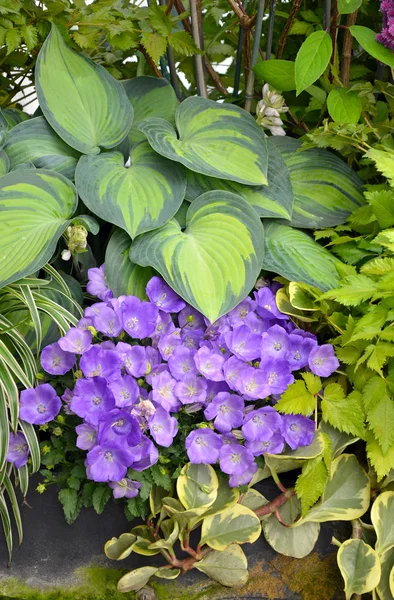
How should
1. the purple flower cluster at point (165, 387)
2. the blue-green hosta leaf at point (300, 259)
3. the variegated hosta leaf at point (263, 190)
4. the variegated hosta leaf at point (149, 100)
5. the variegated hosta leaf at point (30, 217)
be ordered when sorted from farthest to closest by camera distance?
the variegated hosta leaf at point (149, 100) < the variegated hosta leaf at point (263, 190) < the blue-green hosta leaf at point (300, 259) < the variegated hosta leaf at point (30, 217) < the purple flower cluster at point (165, 387)

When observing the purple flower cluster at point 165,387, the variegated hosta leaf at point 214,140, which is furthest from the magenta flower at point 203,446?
the variegated hosta leaf at point 214,140

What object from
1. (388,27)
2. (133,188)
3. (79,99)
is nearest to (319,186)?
(388,27)

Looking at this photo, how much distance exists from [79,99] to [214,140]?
0.33 metres

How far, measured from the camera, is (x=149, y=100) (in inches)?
66.1

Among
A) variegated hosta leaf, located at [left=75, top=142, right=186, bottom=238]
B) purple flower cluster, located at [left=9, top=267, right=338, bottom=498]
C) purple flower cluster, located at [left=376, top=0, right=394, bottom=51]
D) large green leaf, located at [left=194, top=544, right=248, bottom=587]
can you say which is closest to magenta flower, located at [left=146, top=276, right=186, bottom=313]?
purple flower cluster, located at [left=9, top=267, right=338, bottom=498]

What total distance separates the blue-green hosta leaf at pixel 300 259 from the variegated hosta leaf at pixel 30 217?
44 centimetres

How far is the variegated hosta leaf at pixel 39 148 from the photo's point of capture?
4.88 feet

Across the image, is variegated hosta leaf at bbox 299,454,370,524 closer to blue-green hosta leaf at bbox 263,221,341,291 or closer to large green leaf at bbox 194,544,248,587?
large green leaf at bbox 194,544,248,587

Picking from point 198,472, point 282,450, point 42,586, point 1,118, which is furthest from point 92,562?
point 1,118

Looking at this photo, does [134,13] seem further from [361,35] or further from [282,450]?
[282,450]

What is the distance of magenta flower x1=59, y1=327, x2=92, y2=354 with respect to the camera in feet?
3.83

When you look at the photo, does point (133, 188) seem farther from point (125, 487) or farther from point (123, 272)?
point (125, 487)

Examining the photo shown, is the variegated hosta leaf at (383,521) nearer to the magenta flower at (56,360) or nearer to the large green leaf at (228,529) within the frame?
the large green leaf at (228,529)

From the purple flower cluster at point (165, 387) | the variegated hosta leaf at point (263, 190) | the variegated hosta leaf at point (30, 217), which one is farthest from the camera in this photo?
the variegated hosta leaf at point (263, 190)
